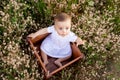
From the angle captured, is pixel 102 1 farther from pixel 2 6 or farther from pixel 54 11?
pixel 2 6

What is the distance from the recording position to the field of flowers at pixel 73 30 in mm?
3246

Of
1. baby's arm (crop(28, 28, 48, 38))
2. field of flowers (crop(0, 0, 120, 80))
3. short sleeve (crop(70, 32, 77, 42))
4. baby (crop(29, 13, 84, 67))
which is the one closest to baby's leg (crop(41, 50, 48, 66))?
baby (crop(29, 13, 84, 67))

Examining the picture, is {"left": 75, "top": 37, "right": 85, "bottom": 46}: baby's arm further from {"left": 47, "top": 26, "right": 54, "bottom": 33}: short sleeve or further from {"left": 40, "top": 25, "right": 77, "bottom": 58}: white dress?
{"left": 47, "top": 26, "right": 54, "bottom": 33}: short sleeve

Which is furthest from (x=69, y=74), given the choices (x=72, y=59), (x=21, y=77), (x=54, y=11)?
(x=54, y=11)

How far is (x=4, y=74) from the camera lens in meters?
3.30

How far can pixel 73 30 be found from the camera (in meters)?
3.59

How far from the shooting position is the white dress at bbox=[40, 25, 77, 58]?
3.34 metres

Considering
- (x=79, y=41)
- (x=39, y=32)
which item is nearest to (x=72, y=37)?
(x=79, y=41)

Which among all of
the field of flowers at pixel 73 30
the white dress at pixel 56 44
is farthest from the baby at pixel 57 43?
the field of flowers at pixel 73 30

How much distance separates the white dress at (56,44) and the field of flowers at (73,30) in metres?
0.16

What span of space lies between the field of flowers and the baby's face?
0.37 metres

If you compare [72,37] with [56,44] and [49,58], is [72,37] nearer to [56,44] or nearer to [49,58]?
[56,44]

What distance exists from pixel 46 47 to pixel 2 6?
662 millimetres

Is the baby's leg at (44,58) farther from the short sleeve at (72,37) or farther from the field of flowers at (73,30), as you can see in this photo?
the short sleeve at (72,37)
